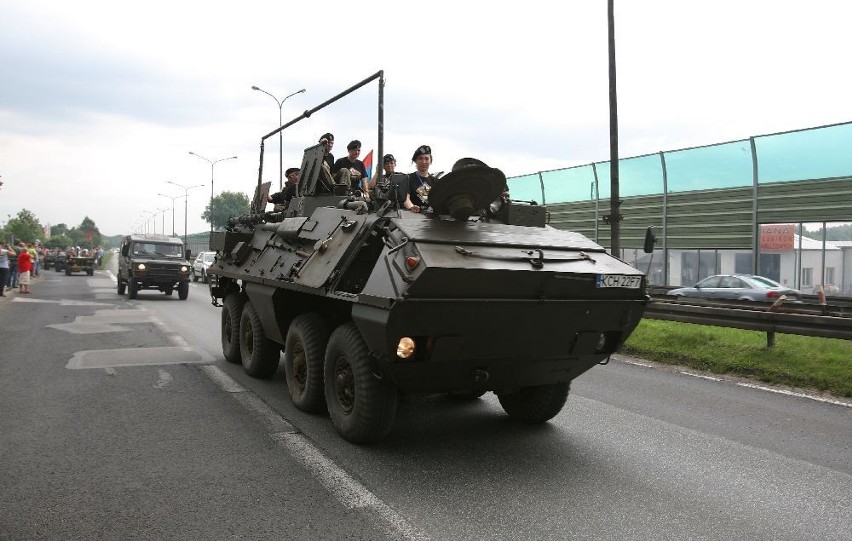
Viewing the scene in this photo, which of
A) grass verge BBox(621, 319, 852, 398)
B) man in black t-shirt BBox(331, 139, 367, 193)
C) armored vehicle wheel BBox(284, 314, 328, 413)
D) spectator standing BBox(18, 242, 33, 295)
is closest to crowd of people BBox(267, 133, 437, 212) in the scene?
man in black t-shirt BBox(331, 139, 367, 193)

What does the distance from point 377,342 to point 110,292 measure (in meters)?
21.5

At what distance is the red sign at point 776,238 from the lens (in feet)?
50.3

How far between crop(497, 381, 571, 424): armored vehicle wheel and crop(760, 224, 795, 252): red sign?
11.5 meters

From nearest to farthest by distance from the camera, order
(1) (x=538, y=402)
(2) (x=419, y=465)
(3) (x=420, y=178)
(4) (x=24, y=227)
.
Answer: (2) (x=419, y=465)
(1) (x=538, y=402)
(3) (x=420, y=178)
(4) (x=24, y=227)

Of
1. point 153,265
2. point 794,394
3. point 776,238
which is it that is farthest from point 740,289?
point 153,265

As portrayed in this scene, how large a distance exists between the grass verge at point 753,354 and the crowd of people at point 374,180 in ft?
15.1

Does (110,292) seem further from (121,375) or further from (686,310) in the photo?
(686,310)

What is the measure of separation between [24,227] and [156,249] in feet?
249

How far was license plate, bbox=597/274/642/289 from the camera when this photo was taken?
16.1 ft

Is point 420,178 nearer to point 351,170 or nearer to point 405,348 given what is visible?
point 351,170

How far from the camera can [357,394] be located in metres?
4.93

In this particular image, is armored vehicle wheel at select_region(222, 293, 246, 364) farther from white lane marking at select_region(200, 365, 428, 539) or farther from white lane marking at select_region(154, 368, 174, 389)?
white lane marking at select_region(200, 365, 428, 539)

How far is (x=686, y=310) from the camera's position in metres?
10.1

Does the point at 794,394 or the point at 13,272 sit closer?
the point at 794,394
